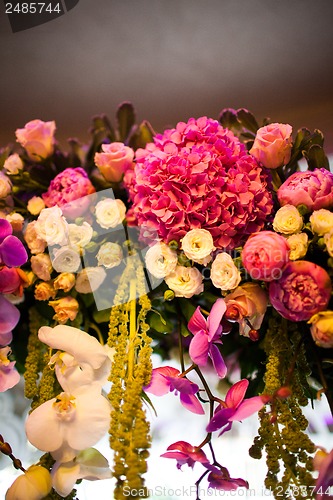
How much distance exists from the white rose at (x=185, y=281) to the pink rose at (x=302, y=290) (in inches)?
5.5

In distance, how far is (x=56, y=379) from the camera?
0.85m

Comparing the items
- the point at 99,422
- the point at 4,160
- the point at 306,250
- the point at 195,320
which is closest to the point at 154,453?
the point at 99,422

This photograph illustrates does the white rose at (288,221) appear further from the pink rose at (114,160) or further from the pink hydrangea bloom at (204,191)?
the pink rose at (114,160)

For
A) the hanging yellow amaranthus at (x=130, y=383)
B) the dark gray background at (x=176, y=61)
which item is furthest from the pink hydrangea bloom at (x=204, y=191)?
the dark gray background at (x=176, y=61)

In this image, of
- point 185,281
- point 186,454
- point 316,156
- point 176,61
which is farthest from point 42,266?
point 176,61

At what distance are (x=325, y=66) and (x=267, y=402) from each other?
955mm

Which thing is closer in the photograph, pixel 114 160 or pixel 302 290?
pixel 302 290

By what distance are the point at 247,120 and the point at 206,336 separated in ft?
1.49

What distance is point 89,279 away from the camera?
2.86 feet

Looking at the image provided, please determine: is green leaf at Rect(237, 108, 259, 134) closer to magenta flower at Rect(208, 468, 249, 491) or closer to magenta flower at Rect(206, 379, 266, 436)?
magenta flower at Rect(206, 379, 266, 436)

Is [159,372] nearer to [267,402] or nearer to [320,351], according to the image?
[267,402]

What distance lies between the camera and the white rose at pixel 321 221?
0.74m

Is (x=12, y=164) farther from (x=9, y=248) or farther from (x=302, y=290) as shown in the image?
(x=302, y=290)

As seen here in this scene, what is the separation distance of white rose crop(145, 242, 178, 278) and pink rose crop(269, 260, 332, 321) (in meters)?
0.18
